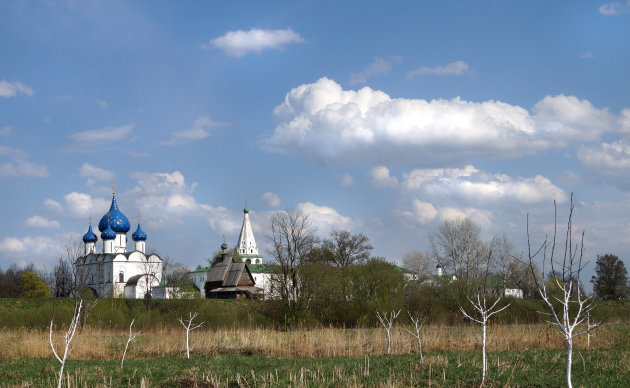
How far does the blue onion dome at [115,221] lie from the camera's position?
293ft

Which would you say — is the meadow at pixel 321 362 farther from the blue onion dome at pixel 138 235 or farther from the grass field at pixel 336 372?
the blue onion dome at pixel 138 235

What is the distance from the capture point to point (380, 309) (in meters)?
34.5

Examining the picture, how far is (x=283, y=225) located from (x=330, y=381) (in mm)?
28383

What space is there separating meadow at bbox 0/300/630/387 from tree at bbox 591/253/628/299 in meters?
41.8

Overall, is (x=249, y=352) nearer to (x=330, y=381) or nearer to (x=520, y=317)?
(x=330, y=381)

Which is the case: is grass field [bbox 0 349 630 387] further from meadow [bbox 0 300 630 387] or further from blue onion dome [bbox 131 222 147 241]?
blue onion dome [bbox 131 222 147 241]

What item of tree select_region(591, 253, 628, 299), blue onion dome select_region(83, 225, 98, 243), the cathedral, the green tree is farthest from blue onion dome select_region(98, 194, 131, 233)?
tree select_region(591, 253, 628, 299)

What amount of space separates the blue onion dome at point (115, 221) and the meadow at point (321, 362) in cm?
6587

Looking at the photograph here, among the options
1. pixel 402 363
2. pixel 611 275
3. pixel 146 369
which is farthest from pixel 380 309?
pixel 611 275

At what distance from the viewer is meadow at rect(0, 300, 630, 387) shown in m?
12.9

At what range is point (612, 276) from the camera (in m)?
65.4

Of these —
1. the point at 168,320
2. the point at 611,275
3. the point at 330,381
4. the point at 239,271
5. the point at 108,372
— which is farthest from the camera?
the point at 239,271

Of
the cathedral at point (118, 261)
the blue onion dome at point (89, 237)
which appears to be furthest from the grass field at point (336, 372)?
the blue onion dome at point (89, 237)

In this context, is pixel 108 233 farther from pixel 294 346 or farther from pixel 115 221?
pixel 294 346
